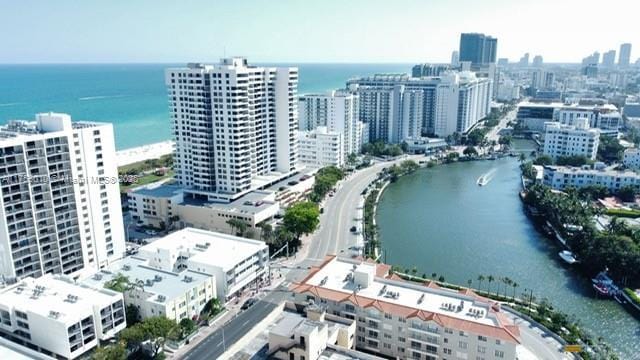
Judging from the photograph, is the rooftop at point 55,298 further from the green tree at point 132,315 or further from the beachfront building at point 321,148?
the beachfront building at point 321,148

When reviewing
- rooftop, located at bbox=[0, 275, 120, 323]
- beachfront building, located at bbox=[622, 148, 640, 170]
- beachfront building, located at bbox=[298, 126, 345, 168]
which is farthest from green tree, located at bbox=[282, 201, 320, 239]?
beachfront building, located at bbox=[622, 148, 640, 170]

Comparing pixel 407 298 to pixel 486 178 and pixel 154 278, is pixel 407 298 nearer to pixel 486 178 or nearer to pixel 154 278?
pixel 154 278

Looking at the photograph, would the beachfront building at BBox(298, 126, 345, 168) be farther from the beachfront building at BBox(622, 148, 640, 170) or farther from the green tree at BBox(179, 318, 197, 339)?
the beachfront building at BBox(622, 148, 640, 170)

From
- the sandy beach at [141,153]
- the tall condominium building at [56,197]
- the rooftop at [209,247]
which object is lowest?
the sandy beach at [141,153]

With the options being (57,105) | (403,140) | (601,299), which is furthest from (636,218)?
(57,105)

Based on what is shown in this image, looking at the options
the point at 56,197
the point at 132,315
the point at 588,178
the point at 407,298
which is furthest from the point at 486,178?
the point at 56,197

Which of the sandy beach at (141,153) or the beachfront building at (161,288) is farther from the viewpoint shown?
the sandy beach at (141,153)

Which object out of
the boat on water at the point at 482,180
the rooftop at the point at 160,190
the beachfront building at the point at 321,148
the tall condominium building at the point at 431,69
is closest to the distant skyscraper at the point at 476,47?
the tall condominium building at the point at 431,69
